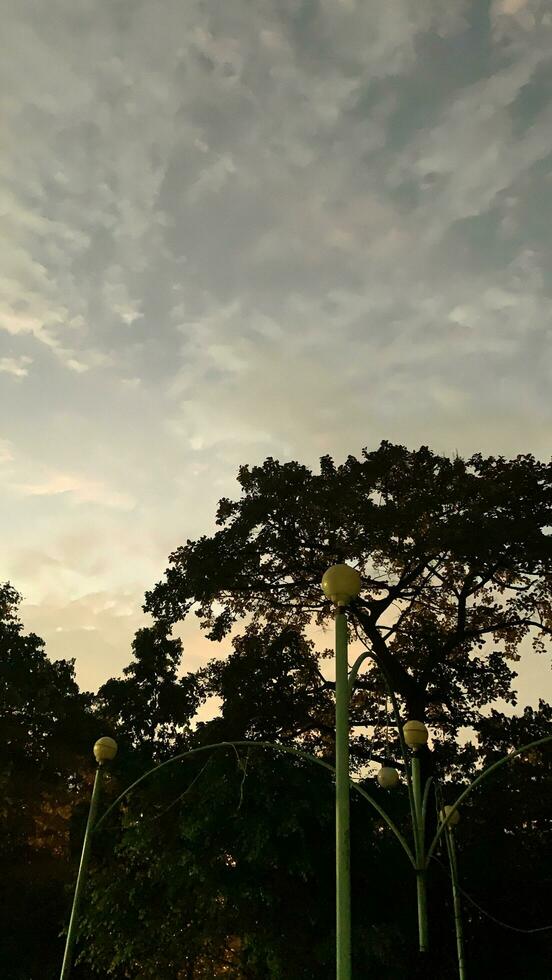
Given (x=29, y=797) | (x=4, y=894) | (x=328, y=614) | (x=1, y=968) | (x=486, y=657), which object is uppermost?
(x=328, y=614)

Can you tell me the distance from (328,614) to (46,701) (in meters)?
11.4

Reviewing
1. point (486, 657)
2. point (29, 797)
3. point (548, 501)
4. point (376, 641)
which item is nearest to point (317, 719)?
point (376, 641)

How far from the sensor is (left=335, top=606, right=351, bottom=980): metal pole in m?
6.12

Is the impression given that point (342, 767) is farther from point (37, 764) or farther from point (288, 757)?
point (37, 764)

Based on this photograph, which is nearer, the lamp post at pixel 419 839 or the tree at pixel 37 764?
the lamp post at pixel 419 839

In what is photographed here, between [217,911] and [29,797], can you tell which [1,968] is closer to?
[29,797]

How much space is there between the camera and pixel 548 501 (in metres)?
22.5

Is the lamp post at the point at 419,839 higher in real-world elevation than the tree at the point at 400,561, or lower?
lower

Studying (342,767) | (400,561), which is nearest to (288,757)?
(400,561)

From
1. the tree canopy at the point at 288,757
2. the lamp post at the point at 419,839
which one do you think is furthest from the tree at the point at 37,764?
the lamp post at the point at 419,839

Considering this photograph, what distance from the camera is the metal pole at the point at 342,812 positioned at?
20.1ft

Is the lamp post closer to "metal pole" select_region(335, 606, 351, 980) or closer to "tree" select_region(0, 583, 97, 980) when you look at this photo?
"metal pole" select_region(335, 606, 351, 980)

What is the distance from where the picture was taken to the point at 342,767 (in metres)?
6.79

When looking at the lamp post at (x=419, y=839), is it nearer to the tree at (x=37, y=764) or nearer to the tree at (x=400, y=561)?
the tree at (x=400, y=561)
